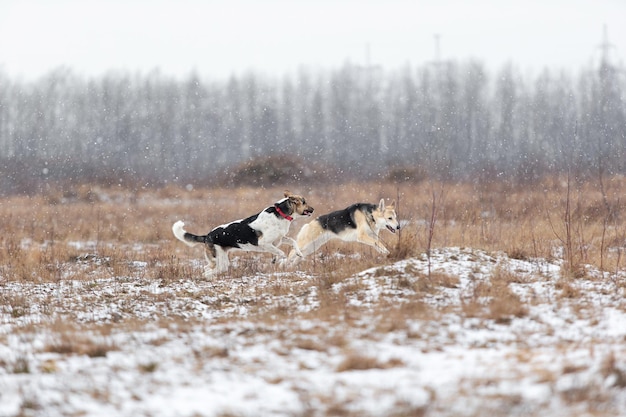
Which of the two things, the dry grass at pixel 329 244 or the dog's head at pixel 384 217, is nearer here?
the dry grass at pixel 329 244

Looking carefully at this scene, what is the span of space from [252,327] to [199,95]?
64147 mm

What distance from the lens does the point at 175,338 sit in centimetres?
550

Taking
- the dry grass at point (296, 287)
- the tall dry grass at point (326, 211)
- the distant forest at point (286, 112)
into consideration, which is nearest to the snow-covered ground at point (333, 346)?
the dry grass at point (296, 287)

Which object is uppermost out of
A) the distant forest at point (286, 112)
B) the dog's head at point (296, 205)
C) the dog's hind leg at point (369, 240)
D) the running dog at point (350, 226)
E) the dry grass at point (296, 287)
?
the distant forest at point (286, 112)

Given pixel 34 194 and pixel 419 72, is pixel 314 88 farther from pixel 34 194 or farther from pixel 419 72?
pixel 34 194

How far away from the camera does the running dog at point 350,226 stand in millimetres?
11289

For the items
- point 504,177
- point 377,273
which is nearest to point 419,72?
point 504,177

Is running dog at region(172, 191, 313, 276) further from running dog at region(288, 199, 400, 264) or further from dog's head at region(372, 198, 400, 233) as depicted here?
dog's head at region(372, 198, 400, 233)

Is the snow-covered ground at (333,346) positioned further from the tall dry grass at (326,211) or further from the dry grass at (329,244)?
the tall dry grass at (326,211)

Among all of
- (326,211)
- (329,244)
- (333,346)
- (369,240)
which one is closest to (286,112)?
(326,211)

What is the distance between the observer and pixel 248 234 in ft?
34.6

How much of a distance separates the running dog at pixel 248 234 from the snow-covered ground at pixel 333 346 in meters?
Answer: 1.76

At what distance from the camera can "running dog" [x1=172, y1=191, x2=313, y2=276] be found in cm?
1027

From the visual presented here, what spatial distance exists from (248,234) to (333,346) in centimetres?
565
